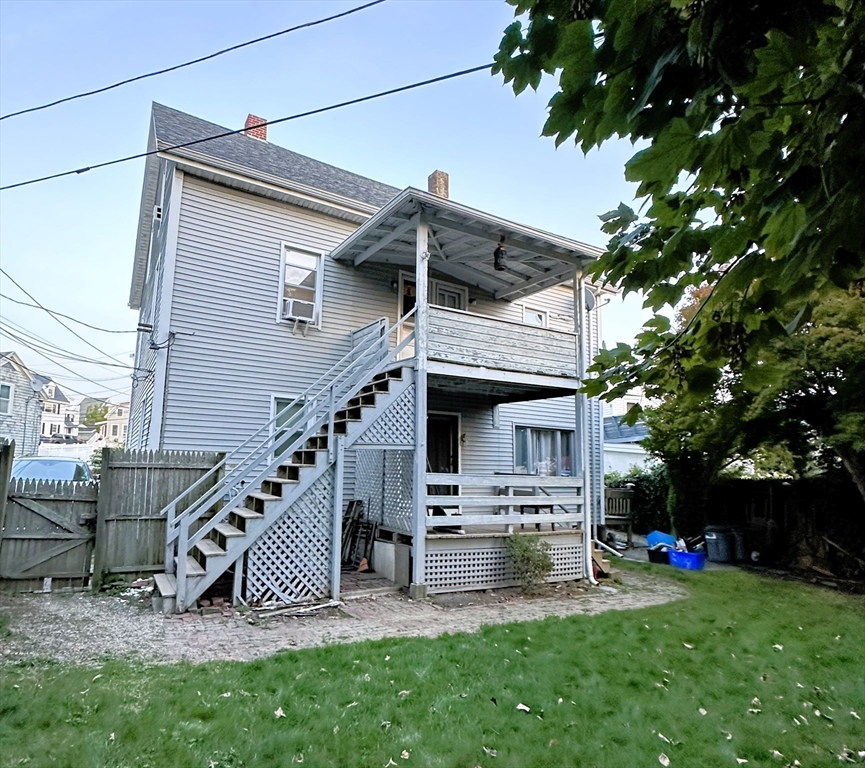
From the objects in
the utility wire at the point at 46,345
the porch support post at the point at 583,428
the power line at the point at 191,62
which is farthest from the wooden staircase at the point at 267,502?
the utility wire at the point at 46,345

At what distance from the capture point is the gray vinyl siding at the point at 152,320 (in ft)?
34.4

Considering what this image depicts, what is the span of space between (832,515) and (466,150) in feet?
33.9

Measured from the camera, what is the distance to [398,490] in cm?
954

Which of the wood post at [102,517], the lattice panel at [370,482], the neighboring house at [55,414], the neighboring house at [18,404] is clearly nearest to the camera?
the wood post at [102,517]

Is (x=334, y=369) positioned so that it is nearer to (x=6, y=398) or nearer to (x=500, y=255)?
(x=500, y=255)

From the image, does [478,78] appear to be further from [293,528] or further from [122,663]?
[122,663]

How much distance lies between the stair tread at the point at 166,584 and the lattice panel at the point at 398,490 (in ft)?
10.9

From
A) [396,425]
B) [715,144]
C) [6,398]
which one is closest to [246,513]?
[396,425]

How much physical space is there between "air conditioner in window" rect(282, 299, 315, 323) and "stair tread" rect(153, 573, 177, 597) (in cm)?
514

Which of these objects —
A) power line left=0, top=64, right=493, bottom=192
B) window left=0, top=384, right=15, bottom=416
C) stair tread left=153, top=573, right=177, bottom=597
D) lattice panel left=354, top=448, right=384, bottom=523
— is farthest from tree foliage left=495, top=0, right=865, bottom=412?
window left=0, top=384, right=15, bottom=416

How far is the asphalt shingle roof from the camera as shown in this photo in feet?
36.4

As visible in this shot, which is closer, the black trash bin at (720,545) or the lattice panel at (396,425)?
the lattice panel at (396,425)

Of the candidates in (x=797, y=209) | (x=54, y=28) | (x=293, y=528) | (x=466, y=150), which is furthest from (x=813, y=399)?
(x=54, y=28)

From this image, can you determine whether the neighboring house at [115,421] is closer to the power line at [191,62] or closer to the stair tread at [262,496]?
the power line at [191,62]
